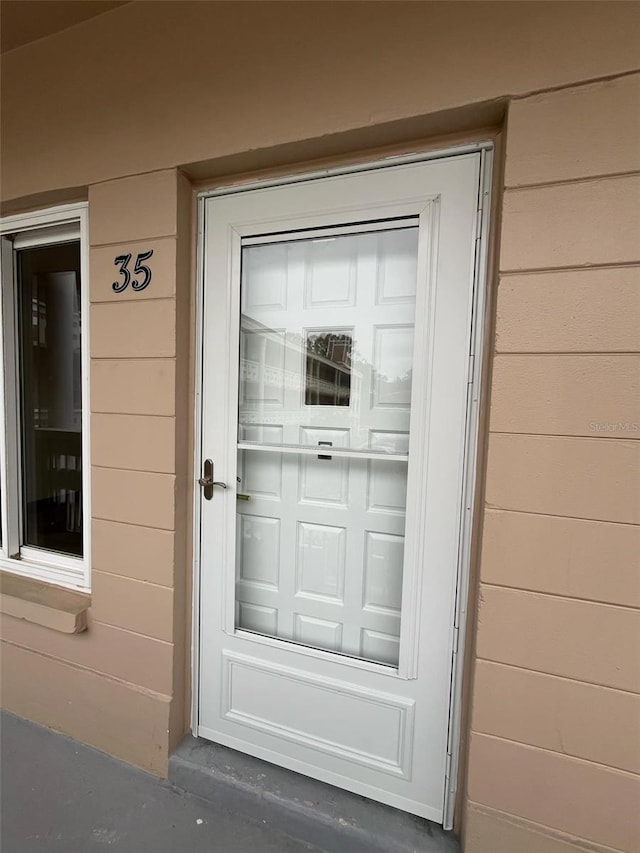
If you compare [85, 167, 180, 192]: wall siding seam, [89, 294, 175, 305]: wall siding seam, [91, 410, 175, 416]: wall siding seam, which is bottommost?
[91, 410, 175, 416]: wall siding seam

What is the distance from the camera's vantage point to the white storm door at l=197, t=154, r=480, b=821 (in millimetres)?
1185

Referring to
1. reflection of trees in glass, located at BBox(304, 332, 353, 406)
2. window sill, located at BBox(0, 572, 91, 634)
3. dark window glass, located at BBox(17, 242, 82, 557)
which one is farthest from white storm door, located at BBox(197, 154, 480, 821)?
dark window glass, located at BBox(17, 242, 82, 557)

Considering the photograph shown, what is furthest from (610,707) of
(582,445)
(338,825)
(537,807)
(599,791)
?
(338,825)

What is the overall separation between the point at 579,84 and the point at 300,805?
2277 mm

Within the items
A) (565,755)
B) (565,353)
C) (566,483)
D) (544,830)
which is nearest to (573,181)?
(565,353)

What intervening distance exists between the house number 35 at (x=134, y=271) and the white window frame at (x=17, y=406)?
20 cm

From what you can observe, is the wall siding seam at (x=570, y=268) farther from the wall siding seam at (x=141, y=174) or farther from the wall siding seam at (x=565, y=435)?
the wall siding seam at (x=141, y=174)

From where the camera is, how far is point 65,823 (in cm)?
128

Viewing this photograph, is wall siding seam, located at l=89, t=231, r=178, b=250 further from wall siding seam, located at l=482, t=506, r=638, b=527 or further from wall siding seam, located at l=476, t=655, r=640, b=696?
wall siding seam, located at l=476, t=655, r=640, b=696

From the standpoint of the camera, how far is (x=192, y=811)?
1.33 meters

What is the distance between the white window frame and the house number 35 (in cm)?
20

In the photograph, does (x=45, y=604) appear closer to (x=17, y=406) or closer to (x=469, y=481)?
(x=17, y=406)

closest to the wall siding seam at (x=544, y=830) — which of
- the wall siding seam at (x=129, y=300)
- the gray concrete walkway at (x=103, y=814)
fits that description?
the gray concrete walkway at (x=103, y=814)

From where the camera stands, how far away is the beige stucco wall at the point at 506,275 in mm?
946
